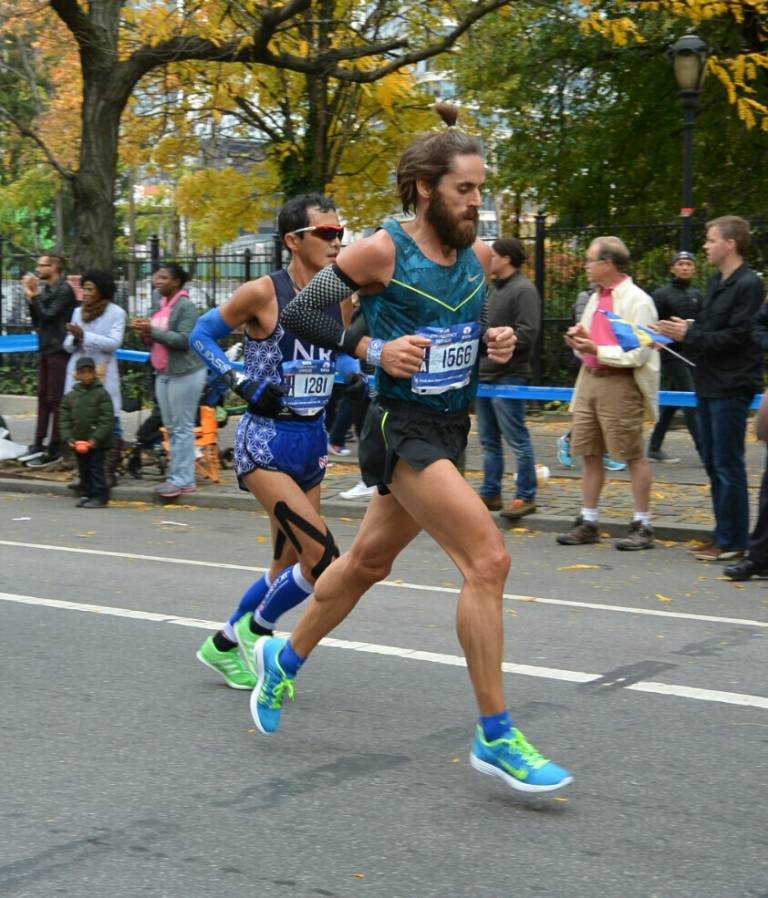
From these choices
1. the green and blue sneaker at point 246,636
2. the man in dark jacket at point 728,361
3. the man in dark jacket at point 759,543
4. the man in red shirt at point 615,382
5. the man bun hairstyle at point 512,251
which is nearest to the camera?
the green and blue sneaker at point 246,636

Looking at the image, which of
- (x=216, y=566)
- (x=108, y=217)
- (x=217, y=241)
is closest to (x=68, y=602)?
(x=216, y=566)

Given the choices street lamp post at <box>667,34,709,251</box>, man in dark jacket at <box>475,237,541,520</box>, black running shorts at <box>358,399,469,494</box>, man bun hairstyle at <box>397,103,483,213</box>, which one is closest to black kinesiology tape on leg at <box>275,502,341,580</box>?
black running shorts at <box>358,399,469,494</box>

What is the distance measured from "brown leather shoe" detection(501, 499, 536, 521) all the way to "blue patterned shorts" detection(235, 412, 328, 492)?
5072 mm

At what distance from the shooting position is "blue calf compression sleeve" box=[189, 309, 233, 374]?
19.9 feet

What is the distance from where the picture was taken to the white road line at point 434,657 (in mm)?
5805

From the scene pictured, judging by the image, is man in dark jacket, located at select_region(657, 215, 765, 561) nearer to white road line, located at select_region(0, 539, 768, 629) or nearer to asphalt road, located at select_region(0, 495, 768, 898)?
asphalt road, located at select_region(0, 495, 768, 898)

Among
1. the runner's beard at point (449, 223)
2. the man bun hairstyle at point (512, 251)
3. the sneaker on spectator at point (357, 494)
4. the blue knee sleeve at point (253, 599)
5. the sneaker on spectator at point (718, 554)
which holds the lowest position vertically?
the sneaker on spectator at point (718, 554)

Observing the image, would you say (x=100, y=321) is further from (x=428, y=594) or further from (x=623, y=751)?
(x=623, y=751)

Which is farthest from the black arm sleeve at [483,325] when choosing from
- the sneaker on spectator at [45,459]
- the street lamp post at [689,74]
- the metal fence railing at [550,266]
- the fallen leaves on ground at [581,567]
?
the street lamp post at [689,74]

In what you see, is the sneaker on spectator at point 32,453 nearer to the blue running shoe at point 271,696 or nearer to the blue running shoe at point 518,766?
the blue running shoe at point 271,696

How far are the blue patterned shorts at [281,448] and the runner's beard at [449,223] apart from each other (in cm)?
135

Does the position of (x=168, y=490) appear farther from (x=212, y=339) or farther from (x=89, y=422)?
(x=212, y=339)

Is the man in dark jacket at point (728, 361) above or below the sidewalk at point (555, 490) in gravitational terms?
above

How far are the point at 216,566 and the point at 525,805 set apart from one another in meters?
4.92
